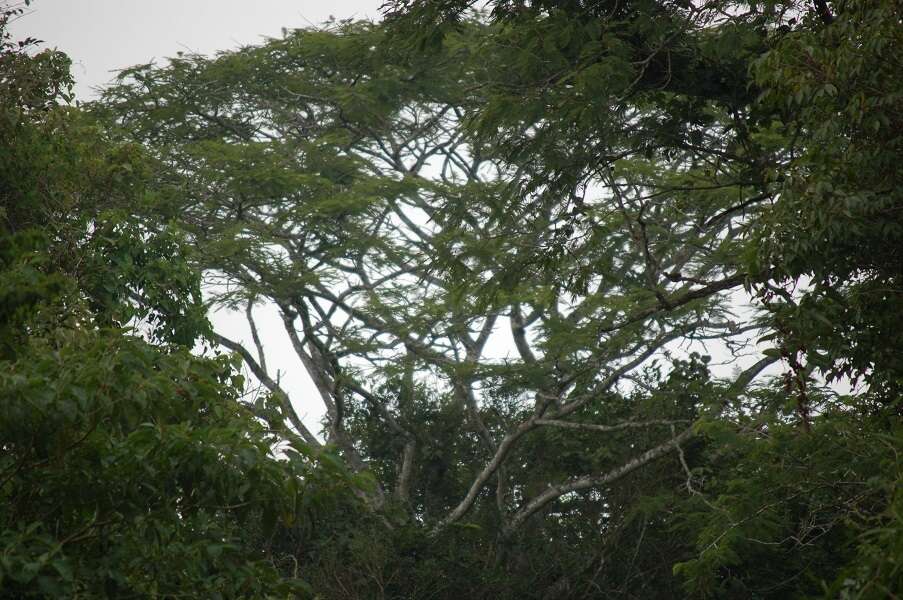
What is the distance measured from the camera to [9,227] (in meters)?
7.53

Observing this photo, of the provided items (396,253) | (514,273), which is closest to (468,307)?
(396,253)

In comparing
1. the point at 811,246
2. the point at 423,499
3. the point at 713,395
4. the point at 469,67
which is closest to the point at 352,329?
the point at 423,499

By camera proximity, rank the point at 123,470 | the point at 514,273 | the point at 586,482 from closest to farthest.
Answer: the point at 123,470, the point at 514,273, the point at 586,482

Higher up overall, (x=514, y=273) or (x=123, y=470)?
(x=514, y=273)

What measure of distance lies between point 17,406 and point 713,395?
9.28 meters

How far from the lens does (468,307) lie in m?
13.0

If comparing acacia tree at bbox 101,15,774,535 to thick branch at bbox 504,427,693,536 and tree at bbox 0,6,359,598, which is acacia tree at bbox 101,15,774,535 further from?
tree at bbox 0,6,359,598

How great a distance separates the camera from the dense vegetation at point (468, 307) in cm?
417

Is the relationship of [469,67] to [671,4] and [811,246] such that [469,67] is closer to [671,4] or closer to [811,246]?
[671,4]

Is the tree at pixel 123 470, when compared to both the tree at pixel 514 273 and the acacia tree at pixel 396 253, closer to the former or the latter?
the tree at pixel 514 273

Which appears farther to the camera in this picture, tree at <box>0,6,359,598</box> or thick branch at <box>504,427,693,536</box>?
thick branch at <box>504,427,693,536</box>

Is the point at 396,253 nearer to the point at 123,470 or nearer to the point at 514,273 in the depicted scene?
the point at 514,273

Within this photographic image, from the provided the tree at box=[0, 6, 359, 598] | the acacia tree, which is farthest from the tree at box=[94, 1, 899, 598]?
the tree at box=[0, 6, 359, 598]

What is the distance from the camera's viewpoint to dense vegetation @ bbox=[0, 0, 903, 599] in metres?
4.17
